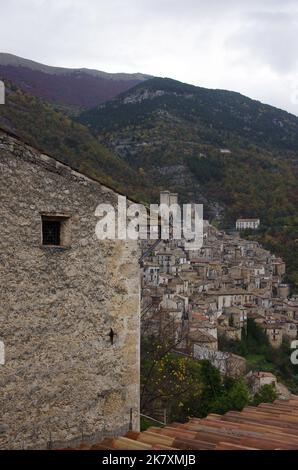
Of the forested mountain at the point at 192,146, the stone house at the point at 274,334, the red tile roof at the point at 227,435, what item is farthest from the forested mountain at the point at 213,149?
the red tile roof at the point at 227,435

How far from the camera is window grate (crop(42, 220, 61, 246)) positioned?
17.4 feet

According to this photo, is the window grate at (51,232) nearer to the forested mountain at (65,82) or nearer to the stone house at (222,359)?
the stone house at (222,359)

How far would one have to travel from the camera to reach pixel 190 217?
82812 mm

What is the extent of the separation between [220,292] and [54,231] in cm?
5215

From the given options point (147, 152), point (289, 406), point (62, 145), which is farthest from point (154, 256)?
point (289, 406)

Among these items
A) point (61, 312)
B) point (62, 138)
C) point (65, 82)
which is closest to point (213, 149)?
point (62, 138)

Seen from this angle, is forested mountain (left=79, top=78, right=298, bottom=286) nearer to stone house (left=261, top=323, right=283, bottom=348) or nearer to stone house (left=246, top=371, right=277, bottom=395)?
stone house (left=261, top=323, right=283, bottom=348)

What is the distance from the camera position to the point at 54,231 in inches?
210

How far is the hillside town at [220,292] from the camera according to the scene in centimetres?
3725

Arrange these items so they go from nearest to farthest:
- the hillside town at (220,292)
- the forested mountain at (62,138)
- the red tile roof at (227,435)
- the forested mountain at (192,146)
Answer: the red tile roof at (227,435) < the hillside town at (220,292) < the forested mountain at (62,138) < the forested mountain at (192,146)

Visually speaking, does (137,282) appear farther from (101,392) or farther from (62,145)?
(62,145)

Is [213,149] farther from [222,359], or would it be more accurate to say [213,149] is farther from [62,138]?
[222,359]

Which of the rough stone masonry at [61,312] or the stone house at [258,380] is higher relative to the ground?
the rough stone masonry at [61,312]

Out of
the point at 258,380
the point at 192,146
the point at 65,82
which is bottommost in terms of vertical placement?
the point at 258,380
